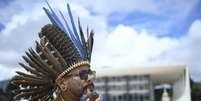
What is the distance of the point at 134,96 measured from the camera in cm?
7650

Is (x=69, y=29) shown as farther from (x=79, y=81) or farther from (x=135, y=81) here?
(x=135, y=81)

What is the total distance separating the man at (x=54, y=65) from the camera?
571 cm

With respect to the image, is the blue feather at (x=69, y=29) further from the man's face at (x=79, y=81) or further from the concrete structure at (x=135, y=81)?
the concrete structure at (x=135, y=81)

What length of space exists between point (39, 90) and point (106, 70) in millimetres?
73317

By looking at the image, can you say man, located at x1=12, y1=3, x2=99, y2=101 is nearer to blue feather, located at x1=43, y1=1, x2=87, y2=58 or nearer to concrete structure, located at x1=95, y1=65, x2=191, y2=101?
blue feather, located at x1=43, y1=1, x2=87, y2=58

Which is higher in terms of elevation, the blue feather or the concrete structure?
the concrete structure

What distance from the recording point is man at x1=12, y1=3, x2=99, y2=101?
5715 millimetres

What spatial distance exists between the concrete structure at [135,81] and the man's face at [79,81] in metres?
69.5

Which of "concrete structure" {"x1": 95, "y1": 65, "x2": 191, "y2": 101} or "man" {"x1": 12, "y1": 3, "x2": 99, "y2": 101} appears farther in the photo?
"concrete structure" {"x1": 95, "y1": 65, "x2": 191, "y2": 101}

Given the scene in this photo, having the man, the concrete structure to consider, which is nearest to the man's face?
the man

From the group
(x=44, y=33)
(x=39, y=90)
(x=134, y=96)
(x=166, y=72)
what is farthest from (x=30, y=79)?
(x=166, y=72)

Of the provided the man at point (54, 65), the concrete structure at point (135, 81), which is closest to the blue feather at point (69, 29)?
the man at point (54, 65)

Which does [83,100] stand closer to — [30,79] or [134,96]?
[30,79]

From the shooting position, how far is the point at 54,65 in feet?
18.9
